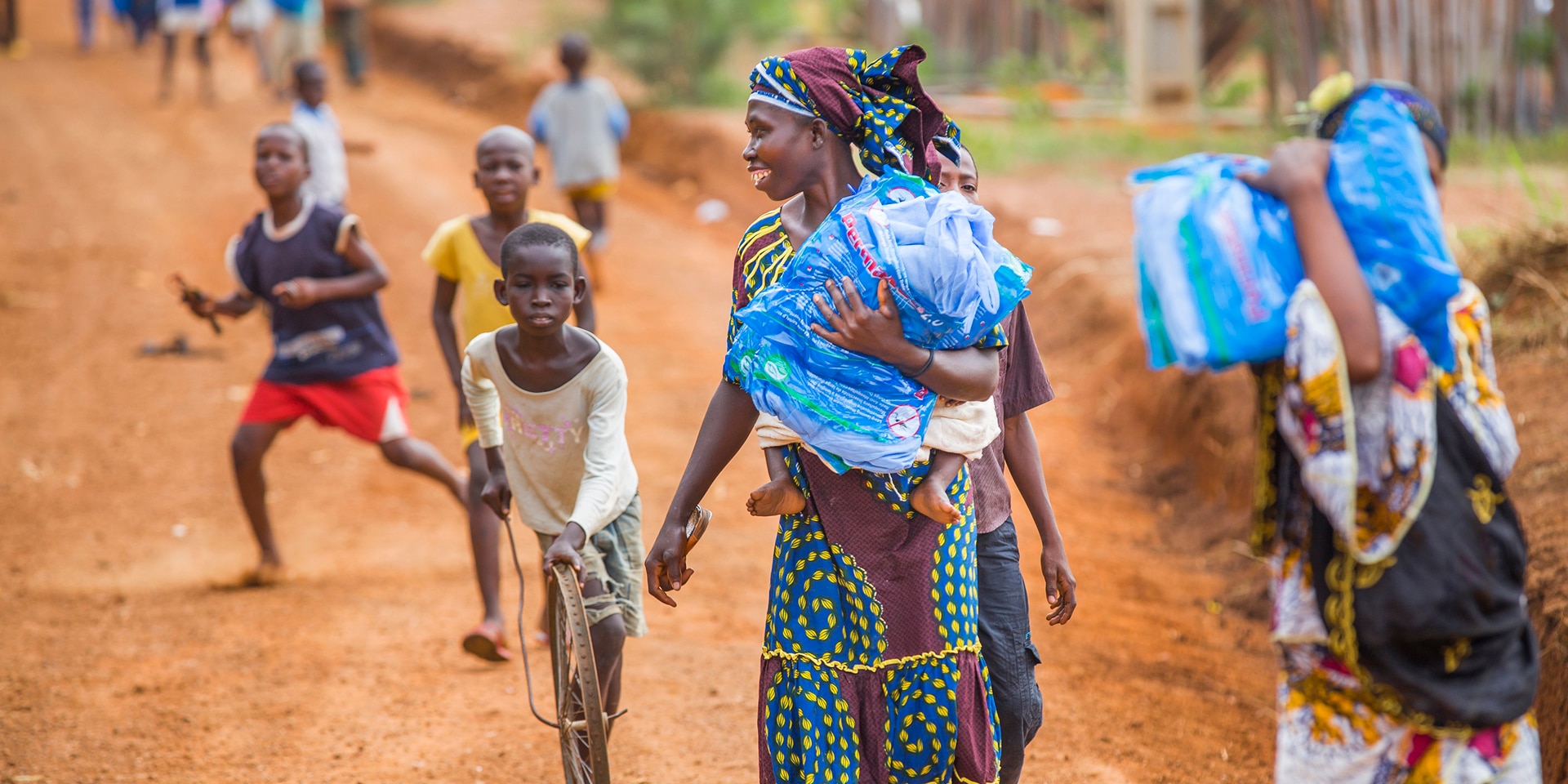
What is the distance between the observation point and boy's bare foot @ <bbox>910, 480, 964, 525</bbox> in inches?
97.5

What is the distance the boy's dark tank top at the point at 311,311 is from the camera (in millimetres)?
5219

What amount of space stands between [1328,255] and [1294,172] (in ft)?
0.48

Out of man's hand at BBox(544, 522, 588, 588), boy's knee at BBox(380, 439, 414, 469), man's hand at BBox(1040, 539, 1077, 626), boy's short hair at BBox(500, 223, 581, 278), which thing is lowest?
boy's knee at BBox(380, 439, 414, 469)

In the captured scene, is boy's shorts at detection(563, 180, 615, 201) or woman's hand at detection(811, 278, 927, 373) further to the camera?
boy's shorts at detection(563, 180, 615, 201)

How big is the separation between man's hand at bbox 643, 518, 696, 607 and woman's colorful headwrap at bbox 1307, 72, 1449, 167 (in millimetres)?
1392

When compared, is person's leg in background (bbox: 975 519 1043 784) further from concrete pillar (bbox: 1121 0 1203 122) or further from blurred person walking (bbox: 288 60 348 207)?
concrete pillar (bbox: 1121 0 1203 122)

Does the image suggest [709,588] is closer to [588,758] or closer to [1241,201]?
[588,758]

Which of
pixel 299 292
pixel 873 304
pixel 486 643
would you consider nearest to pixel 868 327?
pixel 873 304

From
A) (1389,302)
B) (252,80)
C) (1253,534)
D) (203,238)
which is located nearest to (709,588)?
(1253,534)

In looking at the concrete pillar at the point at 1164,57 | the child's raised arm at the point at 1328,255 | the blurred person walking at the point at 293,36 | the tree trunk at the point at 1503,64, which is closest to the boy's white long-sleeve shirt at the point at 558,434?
the child's raised arm at the point at 1328,255

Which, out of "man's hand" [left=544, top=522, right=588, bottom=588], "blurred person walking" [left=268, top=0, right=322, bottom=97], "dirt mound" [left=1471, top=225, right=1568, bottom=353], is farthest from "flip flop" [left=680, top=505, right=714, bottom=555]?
"blurred person walking" [left=268, top=0, right=322, bottom=97]

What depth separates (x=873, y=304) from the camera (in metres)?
2.38

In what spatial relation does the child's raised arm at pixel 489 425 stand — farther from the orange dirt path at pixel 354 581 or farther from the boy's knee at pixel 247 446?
the boy's knee at pixel 247 446

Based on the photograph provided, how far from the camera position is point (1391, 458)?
2.14 m
